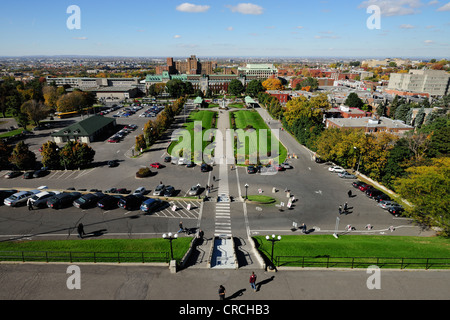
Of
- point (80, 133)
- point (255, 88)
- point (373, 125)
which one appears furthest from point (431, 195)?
point (255, 88)

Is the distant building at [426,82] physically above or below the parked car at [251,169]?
above

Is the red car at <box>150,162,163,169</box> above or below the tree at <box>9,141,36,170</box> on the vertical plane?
below

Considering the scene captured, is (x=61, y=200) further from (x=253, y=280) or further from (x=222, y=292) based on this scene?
(x=253, y=280)

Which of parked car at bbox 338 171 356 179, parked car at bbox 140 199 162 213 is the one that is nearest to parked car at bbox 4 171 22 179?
parked car at bbox 140 199 162 213

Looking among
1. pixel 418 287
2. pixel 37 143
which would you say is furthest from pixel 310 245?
pixel 37 143

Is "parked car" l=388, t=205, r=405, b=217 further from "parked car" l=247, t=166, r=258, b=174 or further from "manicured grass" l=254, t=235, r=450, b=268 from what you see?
"parked car" l=247, t=166, r=258, b=174

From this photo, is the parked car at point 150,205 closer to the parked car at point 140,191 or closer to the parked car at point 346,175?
the parked car at point 140,191

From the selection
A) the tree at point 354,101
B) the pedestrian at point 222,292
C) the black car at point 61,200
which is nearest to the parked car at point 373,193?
the pedestrian at point 222,292
